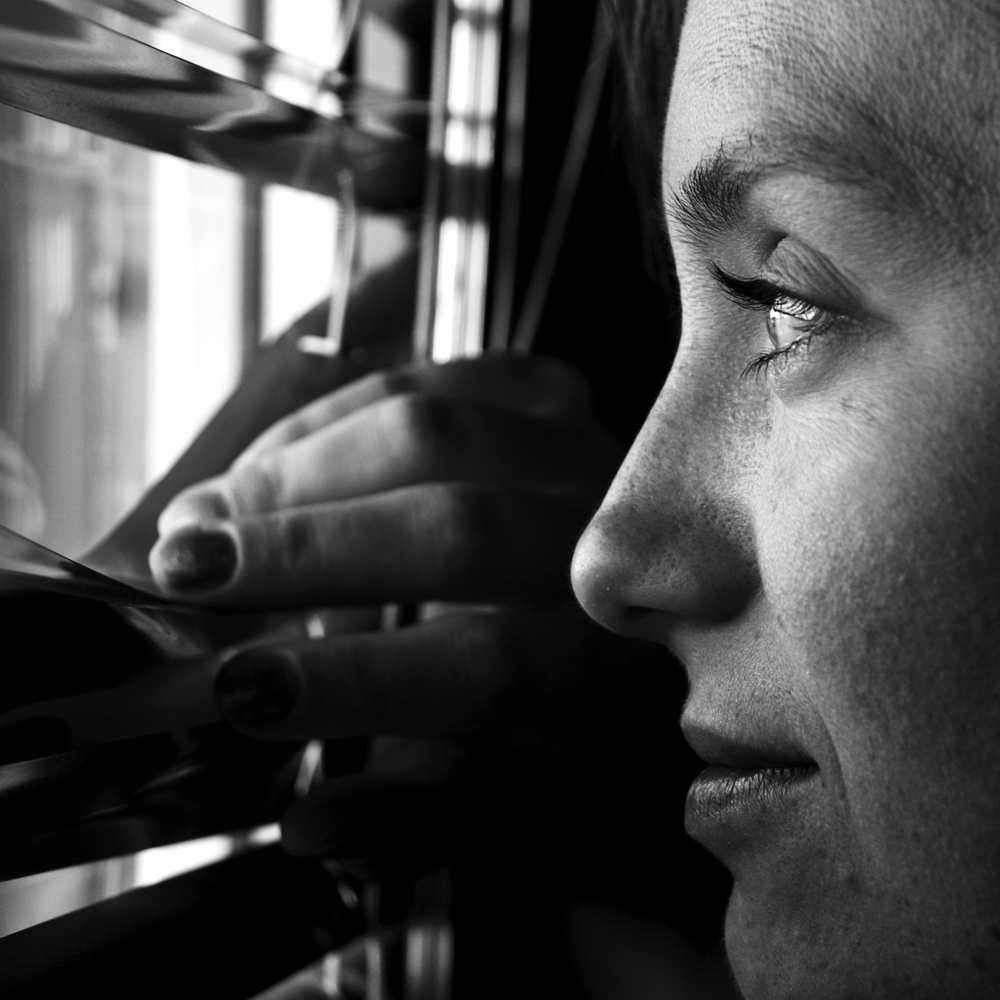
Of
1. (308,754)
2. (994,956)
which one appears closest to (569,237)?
(308,754)

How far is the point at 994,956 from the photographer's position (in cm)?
49

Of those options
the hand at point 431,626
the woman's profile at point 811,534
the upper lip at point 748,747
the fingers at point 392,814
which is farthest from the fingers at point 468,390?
the upper lip at point 748,747

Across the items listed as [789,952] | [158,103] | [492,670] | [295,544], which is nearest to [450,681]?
[492,670]

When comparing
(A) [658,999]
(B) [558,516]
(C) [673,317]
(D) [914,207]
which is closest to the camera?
(D) [914,207]

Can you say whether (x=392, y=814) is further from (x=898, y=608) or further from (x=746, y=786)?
(x=898, y=608)

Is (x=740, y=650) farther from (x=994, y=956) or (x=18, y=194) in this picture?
(x=18, y=194)

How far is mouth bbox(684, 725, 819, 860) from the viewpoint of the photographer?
57 cm

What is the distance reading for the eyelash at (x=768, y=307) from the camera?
0.54 meters

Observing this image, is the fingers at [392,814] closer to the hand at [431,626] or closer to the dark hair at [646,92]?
the hand at [431,626]

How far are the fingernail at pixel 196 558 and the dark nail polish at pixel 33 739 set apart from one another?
0.15 meters

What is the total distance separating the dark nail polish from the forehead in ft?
1.30

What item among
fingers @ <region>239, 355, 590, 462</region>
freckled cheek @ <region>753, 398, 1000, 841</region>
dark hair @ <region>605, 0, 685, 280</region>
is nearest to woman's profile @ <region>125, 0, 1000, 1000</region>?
freckled cheek @ <region>753, 398, 1000, 841</region>

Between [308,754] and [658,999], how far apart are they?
0.36 m

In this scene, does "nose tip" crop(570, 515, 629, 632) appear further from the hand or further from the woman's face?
the hand
